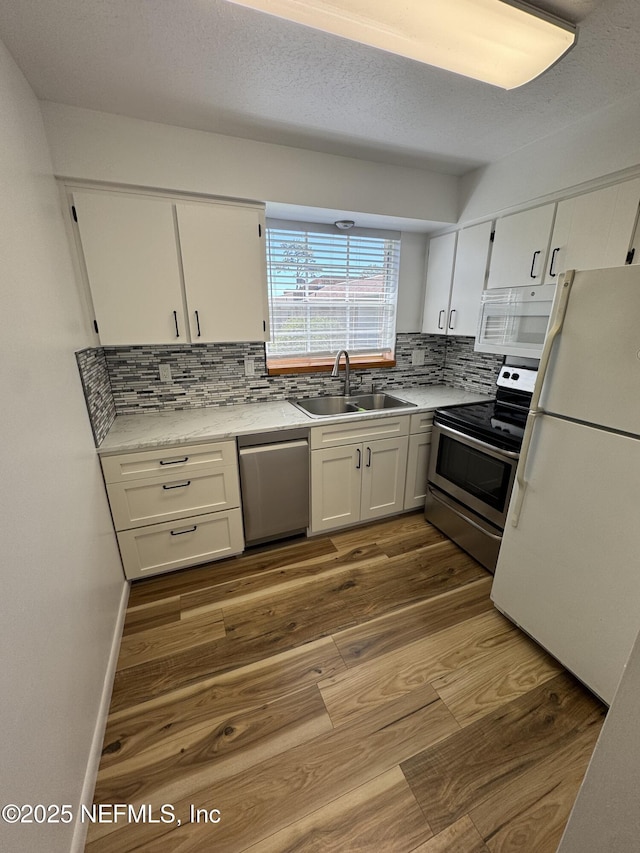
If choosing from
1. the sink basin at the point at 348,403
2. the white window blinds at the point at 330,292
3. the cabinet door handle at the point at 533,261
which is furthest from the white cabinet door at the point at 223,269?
the cabinet door handle at the point at 533,261

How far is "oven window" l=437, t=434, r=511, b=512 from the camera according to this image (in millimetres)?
1936

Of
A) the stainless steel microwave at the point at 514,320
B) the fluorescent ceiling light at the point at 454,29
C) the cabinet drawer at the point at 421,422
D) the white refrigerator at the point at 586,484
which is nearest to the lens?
the fluorescent ceiling light at the point at 454,29

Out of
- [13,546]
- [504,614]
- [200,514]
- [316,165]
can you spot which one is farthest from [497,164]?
[13,546]

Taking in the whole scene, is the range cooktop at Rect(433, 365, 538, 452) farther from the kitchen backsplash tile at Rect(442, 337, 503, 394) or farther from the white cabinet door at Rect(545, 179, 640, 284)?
the white cabinet door at Rect(545, 179, 640, 284)

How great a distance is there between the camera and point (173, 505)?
1947 mm

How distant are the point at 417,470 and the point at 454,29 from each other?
2221 millimetres

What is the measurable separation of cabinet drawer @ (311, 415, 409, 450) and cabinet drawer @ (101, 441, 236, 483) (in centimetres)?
55

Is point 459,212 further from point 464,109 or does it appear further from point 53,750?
point 53,750

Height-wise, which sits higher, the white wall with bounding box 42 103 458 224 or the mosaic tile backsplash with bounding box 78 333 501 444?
the white wall with bounding box 42 103 458 224

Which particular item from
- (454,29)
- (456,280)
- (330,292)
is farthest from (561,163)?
(330,292)

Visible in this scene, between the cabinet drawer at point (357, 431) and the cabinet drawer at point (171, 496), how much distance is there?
0.57 metres

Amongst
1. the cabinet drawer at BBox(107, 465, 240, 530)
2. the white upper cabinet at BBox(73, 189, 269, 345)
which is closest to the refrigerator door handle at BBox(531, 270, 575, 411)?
the white upper cabinet at BBox(73, 189, 269, 345)

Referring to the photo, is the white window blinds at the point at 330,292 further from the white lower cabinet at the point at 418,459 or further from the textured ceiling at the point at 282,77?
the white lower cabinet at the point at 418,459

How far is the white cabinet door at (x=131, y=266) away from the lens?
5.60ft
